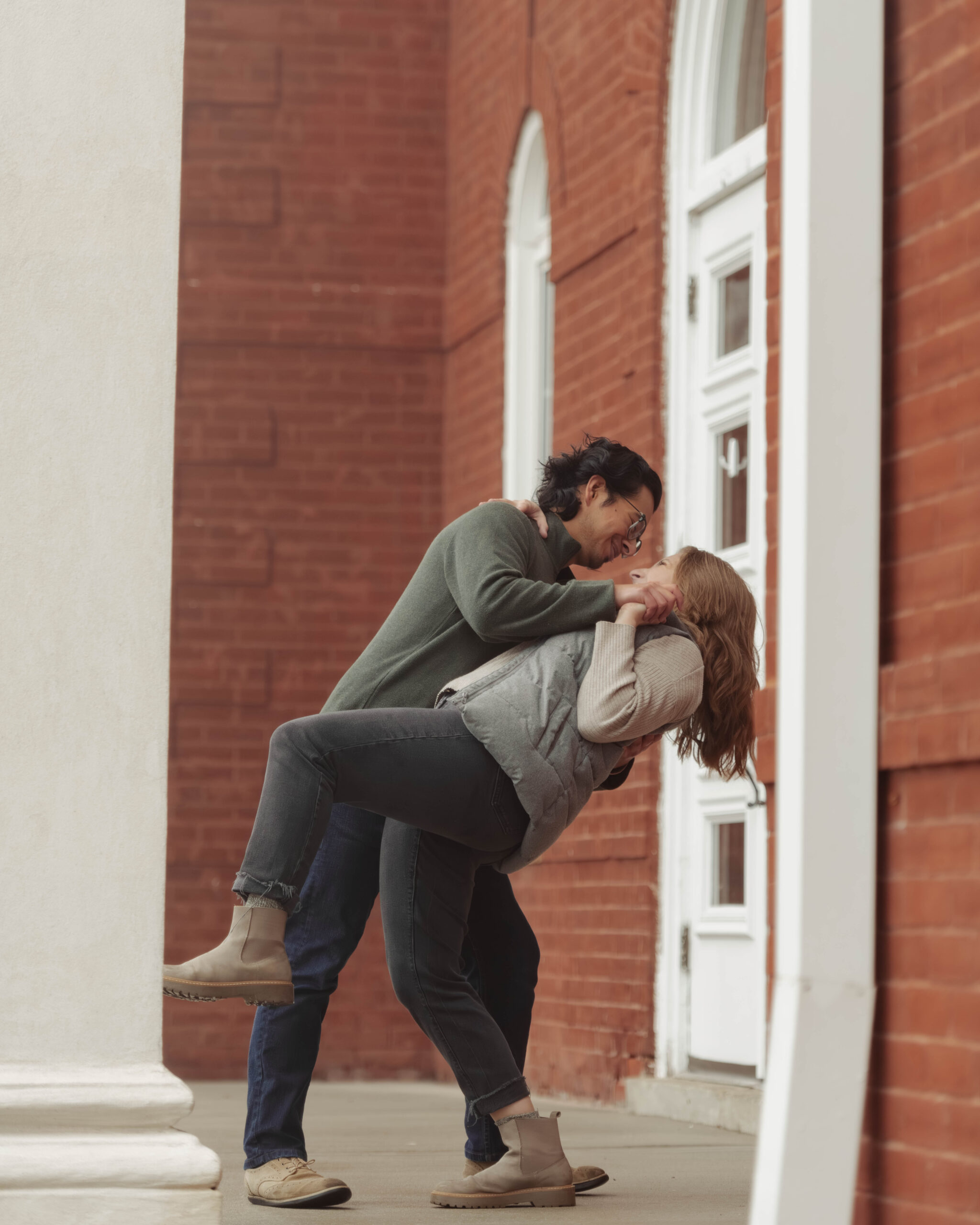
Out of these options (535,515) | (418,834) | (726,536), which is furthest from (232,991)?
(726,536)

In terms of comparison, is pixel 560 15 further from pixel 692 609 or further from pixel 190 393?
pixel 692 609

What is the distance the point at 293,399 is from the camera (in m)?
9.21

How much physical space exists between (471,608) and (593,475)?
0.49 metres

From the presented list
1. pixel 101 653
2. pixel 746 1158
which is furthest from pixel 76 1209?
pixel 746 1158

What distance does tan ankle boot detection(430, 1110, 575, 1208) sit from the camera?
3.99 m

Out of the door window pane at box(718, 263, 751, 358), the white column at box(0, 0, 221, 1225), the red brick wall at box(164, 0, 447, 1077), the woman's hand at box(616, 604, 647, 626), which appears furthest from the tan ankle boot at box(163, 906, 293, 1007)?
the red brick wall at box(164, 0, 447, 1077)

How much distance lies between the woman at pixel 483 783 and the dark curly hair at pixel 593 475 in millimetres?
187

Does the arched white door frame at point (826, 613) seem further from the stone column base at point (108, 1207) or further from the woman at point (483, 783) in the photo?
the stone column base at point (108, 1207)

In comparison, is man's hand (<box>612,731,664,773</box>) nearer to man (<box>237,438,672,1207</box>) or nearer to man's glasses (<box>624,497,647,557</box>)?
man (<box>237,438,672,1207</box>)

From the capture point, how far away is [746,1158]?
17.0ft

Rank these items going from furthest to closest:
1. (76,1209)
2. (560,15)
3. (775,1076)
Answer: (560,15) → (76,1209) → (775,1076)

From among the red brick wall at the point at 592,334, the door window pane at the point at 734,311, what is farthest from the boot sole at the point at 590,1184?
the door window pane at the point at 734,311

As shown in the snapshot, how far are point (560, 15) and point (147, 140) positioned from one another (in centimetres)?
498

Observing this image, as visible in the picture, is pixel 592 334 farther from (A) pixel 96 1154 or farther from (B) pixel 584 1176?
(A) pixel 96 1154
